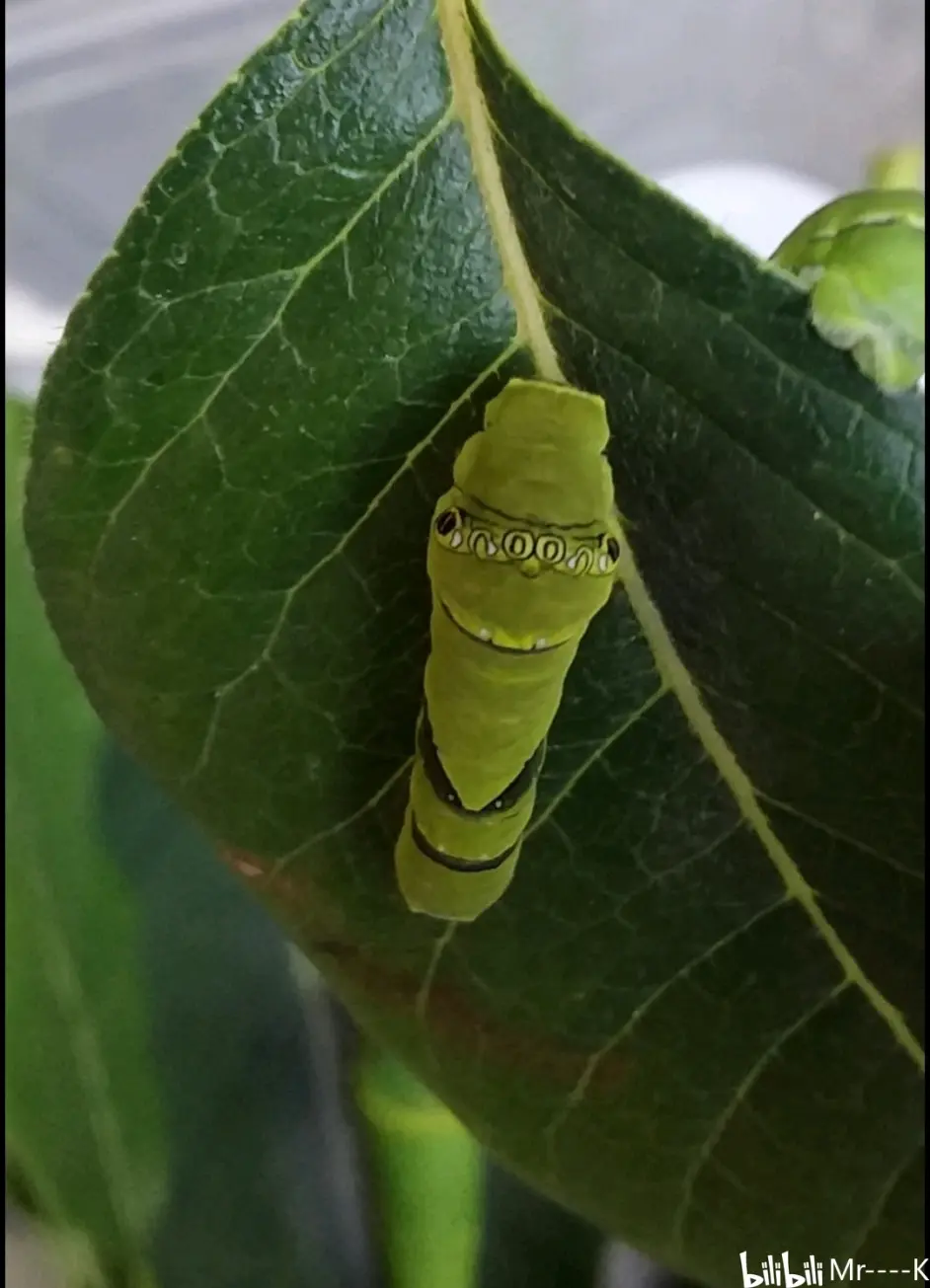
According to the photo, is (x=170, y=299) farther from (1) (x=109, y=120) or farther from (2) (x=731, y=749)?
(1) (x=109, y=120)

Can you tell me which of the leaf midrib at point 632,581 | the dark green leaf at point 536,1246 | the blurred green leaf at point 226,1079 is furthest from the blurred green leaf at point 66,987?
the leaf midrib at point 632,581

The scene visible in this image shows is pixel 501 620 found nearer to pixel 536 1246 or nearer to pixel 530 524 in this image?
pixel 530 524

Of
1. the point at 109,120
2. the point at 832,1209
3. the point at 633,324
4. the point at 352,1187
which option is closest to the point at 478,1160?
the point at 352,1187

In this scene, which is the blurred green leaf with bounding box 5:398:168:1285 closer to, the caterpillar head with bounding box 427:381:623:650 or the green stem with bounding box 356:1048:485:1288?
the green stem with bounding box 356:1048:485:1288

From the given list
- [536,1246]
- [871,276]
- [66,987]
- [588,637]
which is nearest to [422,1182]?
[536,1246]

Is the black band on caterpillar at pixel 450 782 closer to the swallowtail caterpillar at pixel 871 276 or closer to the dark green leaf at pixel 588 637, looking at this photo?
the dark green leaf at pixel 588 637

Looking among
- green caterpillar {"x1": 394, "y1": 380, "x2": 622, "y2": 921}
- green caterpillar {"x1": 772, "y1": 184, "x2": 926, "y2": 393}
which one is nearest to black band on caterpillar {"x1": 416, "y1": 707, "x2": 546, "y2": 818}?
green caterpillar {"x1": 394, "y1": 380, "x2": 622, "y2": 921}
